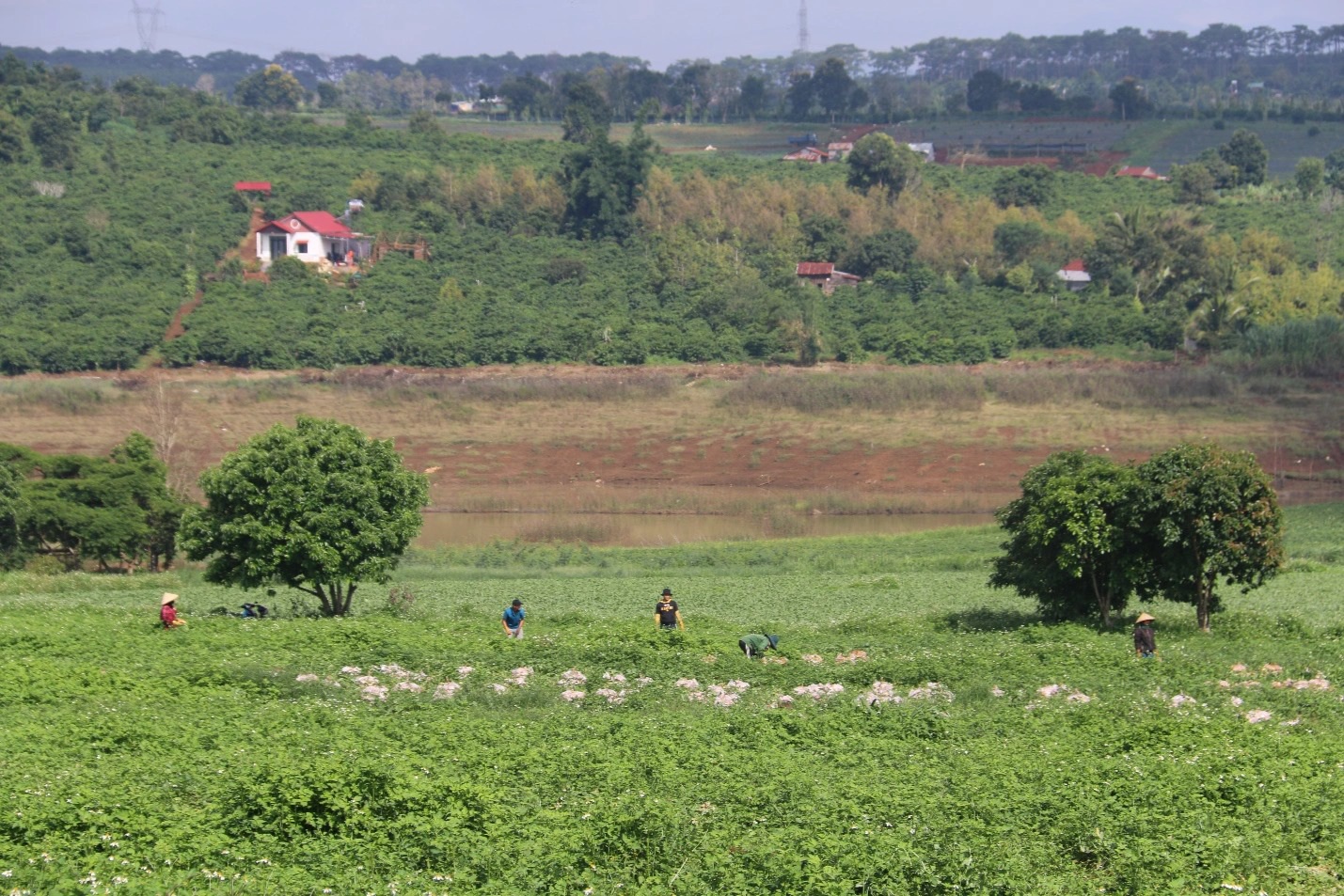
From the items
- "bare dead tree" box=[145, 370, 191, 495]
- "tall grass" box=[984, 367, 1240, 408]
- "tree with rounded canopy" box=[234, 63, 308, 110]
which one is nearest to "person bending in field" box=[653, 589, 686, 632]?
"bare dead tree" box=[145, 370, 191, 495]

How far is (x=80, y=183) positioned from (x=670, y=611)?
8719 cm

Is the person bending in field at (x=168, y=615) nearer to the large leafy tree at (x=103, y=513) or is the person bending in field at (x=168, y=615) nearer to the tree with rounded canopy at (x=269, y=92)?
the large leafy tree at (x=103, y=513)

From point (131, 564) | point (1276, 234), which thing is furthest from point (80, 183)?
point (1276, 234)

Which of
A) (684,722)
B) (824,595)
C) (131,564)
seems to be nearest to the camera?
(684,722)

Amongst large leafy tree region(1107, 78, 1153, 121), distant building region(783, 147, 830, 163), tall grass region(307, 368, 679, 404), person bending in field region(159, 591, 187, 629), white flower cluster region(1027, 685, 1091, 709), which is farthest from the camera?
large leafy tree region(1107, 78, 1153, 121)

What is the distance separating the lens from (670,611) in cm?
2366

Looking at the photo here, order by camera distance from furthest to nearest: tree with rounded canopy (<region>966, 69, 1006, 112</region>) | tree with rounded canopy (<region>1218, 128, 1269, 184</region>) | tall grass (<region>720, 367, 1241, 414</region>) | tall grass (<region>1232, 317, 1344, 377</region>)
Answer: tree with rounded canopy (<region>966, 69, 1006, 112</region>)
tree with rounded canopy (<region>1218, 128, 1269, 184</region>)
tall grass (<region>1232, 317, 1344, 377</region>)
tall grass (<region>720, 367, 1241, 414</region>)

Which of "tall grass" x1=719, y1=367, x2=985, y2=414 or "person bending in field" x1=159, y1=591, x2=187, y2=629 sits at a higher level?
"person bending in field" x1=159, y1=591, x2=187, y2=629

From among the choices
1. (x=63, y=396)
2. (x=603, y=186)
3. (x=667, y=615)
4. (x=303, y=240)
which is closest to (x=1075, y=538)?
(x=667, y=615)

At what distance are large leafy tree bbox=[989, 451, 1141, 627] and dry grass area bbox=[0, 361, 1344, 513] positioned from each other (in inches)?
1000

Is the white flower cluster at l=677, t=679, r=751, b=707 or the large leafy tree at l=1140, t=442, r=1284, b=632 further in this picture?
the large leafy tree at l=1140, t=442, r=1284, b=632

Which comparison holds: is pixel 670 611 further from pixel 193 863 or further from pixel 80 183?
pixel 80 183

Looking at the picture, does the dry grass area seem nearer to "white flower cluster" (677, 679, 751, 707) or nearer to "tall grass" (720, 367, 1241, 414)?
"tall grass" (720, 367, 1241, 414)

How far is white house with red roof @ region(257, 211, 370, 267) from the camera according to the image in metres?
92.7
